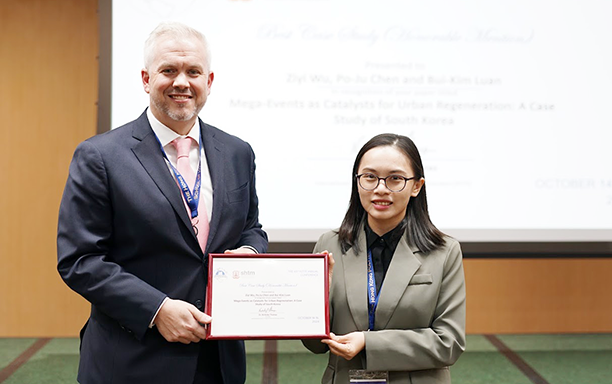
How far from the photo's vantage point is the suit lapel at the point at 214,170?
4.82ft

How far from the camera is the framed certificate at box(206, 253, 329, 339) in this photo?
4.60 ft

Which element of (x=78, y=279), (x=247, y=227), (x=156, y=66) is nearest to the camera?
(x=78, y=279)

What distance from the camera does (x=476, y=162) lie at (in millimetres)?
2969

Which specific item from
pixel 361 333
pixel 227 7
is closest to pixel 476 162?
pixel 227 7

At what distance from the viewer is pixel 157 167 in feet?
4.73

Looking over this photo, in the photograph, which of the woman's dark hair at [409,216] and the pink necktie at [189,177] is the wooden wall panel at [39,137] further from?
the woman's dark hair at [409,216]

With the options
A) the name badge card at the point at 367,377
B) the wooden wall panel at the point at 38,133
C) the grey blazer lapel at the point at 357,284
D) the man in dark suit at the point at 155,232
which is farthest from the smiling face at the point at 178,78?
the wooden wall panel at the point at 38,133

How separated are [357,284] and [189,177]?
536 mm

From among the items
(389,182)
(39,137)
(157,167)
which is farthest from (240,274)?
(39,137)

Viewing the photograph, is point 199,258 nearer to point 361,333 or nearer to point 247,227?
point 247,227

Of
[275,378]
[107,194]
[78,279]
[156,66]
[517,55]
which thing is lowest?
[275,378]

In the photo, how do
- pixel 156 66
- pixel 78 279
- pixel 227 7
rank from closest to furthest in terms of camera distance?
1. pixel 78 279
2. pixel 156 66
3. pixel 227 7

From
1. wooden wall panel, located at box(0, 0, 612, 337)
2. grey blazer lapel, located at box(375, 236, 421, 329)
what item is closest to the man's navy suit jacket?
grey blazer lapel, located at box(375, 236, 421, 329)

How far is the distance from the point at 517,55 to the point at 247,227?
203 cm
